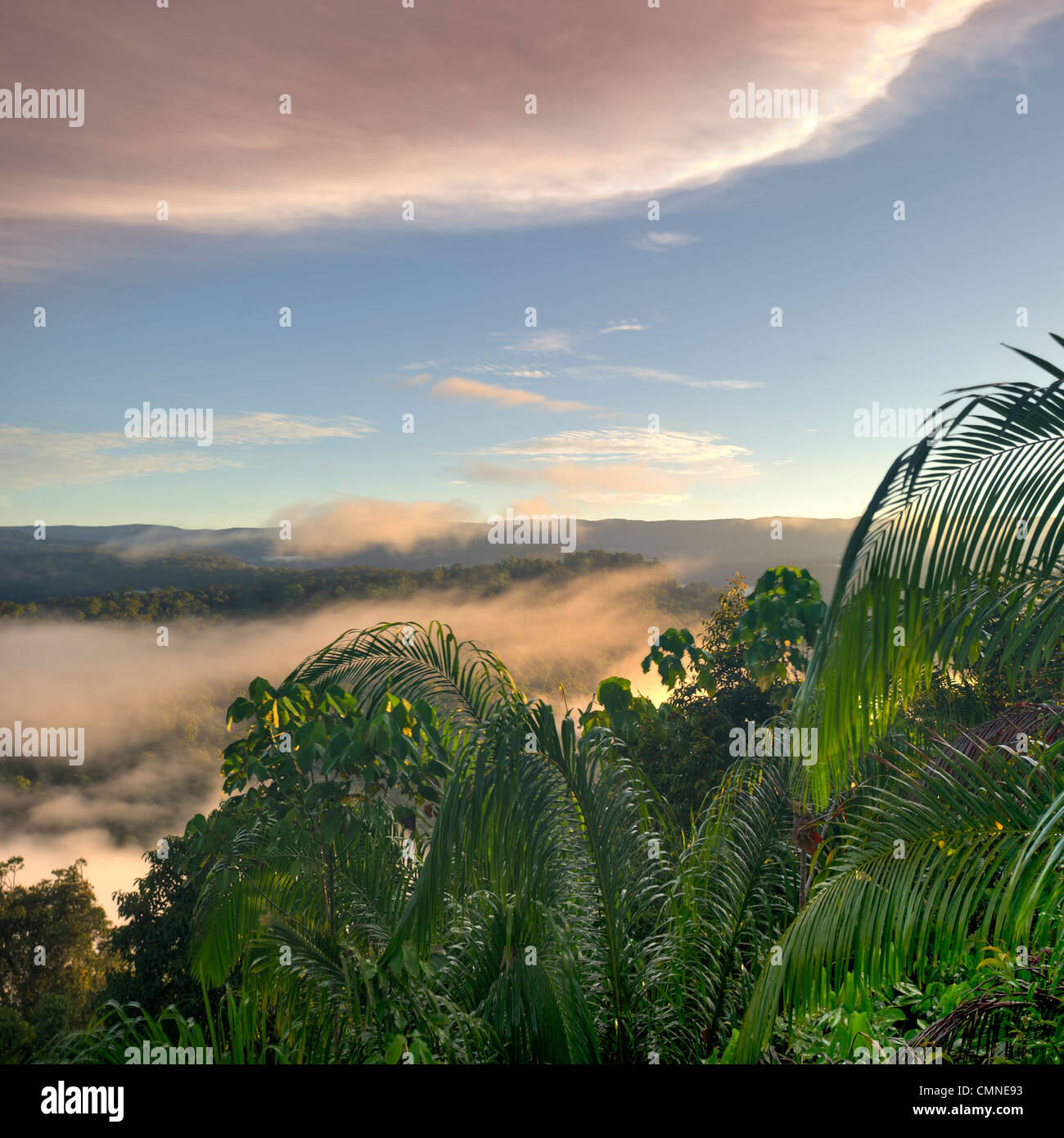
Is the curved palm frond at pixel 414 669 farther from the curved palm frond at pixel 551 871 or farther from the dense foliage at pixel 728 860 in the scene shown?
the curved palm frond at pixel 551 871

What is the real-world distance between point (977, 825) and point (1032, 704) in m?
1.58

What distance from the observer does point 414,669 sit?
16.0 ft

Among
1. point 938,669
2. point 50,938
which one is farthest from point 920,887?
point 50,938

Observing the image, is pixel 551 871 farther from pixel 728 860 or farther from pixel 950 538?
pixel 950 538

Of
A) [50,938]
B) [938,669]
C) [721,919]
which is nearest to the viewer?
[938,669]

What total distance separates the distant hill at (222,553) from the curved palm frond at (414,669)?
169ft

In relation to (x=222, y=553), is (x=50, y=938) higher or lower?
lower

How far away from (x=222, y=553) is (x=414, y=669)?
82.8 m

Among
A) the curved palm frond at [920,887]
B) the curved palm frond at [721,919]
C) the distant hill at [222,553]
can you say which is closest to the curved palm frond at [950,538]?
the curved palm frond at [920,887]

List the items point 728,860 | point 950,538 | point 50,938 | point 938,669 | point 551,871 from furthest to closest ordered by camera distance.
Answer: point 50,938 → point 728,860 → point 551,871 → point 938,669 → point 950,538

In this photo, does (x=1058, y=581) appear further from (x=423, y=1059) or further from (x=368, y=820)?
(x=368, y=820)

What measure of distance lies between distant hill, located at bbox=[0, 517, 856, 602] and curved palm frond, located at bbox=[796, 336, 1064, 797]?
176 ft
